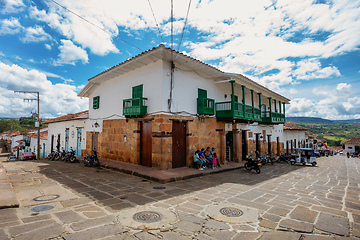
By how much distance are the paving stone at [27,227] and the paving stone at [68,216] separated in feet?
0.65

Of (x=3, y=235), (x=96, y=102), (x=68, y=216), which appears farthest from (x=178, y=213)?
(x=96, y=102)

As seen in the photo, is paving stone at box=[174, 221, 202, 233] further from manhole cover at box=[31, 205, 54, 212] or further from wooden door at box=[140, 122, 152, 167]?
wooden door at box=[140, 122, 152, 167]

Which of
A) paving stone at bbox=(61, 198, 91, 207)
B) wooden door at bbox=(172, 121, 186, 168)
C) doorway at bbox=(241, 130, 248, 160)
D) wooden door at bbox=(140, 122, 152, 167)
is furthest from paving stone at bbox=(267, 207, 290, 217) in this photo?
doorway at bbox=(241, 130, 248, 160)

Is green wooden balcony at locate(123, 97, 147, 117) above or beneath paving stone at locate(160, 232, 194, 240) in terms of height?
above

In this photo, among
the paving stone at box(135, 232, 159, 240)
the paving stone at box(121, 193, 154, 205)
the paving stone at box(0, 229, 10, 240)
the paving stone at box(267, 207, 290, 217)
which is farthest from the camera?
the paving stone at box(121, 193, 154, 205)

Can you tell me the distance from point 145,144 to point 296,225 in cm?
799

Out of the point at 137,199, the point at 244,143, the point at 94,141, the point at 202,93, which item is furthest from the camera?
the point at 244,143

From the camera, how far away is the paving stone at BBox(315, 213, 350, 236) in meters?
3.44

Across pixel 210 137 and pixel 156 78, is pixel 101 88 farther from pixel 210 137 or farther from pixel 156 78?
pixel 210 137

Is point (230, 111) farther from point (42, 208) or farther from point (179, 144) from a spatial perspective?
point (42, 208)

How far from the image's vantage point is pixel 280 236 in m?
3.24

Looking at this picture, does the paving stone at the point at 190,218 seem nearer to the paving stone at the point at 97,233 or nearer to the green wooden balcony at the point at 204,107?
the paving stone at the point at 97,233

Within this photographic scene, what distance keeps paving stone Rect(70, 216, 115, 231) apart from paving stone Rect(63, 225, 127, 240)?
17cm

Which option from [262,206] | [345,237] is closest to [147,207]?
[262,206]
